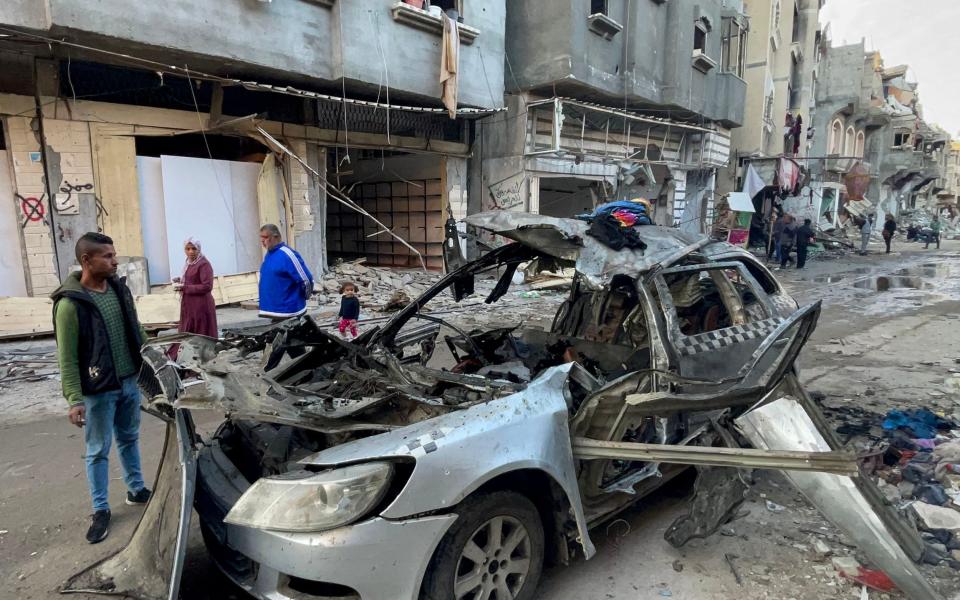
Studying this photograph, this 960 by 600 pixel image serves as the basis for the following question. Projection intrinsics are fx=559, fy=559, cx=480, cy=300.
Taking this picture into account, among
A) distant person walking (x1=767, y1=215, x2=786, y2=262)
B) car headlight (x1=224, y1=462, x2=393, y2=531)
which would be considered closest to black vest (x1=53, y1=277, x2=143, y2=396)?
car headlight (x1=224, y1=462, x2=393, y2=531)

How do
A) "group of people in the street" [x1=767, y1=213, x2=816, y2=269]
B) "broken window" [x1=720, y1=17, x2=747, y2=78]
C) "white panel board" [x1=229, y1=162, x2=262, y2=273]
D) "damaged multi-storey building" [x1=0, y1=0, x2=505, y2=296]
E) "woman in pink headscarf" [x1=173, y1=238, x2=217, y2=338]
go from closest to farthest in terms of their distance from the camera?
"woman in pink headscarf" [x1=173, y1=238, x2=217, y2=338], "damaged multi-storey building" [x1=0, y1=0, x2=505, y2=296], "white panel board" [x1=229, y1=162, x2=262, y2=273], "group of people in the street" [x1=767, y1=213, x2=816, y2=269], "broken window" [x1=720, y1=17, x2=747, y2=78]

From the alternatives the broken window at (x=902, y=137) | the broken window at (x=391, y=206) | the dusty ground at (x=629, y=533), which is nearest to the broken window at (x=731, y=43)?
the broken window at (x=391, y=206)

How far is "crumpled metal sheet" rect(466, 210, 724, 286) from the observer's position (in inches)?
120

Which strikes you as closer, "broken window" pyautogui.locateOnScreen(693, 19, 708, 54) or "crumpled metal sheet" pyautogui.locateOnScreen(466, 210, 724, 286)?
"crumpled metal sheet" pyautogui.locateOnScreen(466, 210, 724, 286)

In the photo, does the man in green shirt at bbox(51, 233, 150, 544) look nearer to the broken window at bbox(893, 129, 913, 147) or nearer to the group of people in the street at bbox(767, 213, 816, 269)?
the group of people in the street at bbox(767, 213, 816, 269)

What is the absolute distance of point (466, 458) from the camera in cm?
208

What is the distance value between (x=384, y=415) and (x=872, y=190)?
51.4 m

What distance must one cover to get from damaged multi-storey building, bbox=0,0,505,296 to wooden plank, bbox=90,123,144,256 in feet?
0.06

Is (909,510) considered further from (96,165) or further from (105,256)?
(96,165)

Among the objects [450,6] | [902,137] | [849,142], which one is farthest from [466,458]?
[902,137]

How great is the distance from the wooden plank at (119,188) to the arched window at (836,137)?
134 ft

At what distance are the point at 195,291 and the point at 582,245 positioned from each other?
402 cm

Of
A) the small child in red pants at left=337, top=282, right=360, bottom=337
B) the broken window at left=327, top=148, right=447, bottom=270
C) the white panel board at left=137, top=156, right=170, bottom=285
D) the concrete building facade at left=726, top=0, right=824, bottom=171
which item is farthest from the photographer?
the concrete building facade at left=726, top=0, right=824, bottom=171

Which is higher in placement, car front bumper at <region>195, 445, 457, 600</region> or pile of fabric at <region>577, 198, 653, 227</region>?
pile of fabric at <region>577, 198, 653, 227</region>
